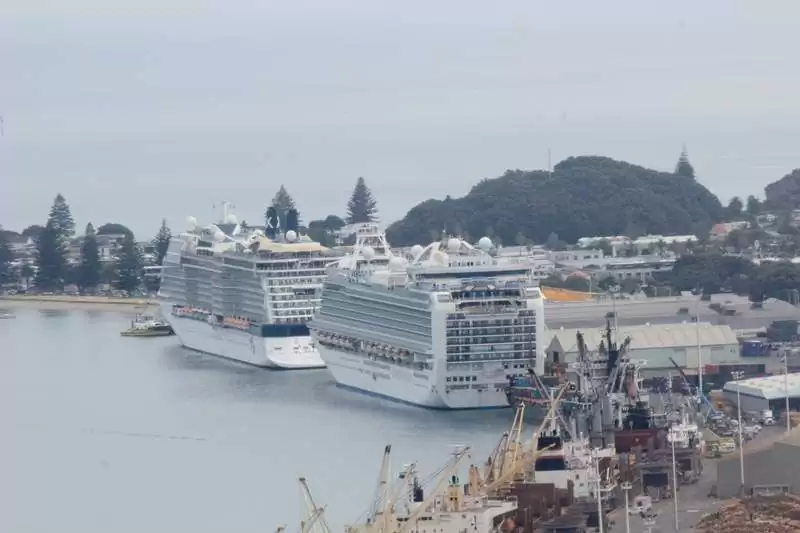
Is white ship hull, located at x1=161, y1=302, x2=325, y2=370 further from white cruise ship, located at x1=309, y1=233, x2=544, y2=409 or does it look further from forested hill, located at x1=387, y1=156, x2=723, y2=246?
forested hill, located at x1=387, y1=156, x2=723, y2=246

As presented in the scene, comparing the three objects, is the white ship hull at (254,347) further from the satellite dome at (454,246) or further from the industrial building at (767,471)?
the industrial building at (767,471)

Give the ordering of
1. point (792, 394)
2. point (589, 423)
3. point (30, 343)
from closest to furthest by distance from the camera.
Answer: point (589, 423), point (792, 394), point (30, 343)

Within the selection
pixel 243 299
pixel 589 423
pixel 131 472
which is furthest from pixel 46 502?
pixel 243 299

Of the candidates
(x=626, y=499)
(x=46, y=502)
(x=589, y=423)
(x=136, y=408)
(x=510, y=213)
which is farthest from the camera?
(x=510, y=213)

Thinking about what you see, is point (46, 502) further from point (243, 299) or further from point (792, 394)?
point (243, 299)

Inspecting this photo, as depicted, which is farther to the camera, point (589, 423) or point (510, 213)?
point (510, 213)

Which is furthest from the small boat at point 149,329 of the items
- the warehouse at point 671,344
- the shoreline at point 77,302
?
the warehouse at point 671,344

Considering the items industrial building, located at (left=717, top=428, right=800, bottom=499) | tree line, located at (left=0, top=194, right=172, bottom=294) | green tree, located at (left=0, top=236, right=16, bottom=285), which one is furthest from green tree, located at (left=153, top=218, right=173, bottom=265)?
industrial building, located at (left=717, top=428, right=800, bottom=499)
